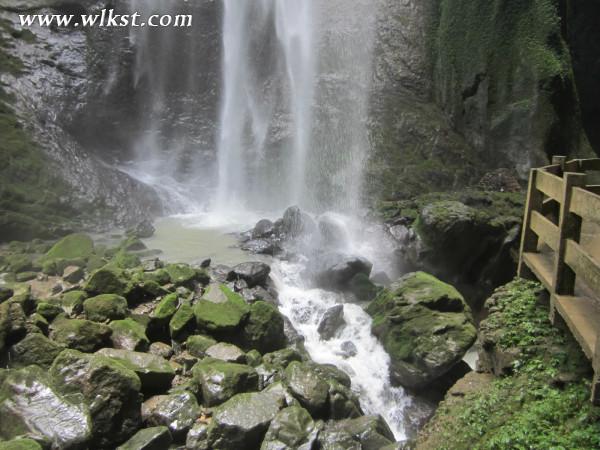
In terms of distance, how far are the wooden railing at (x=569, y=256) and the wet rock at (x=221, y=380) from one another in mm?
3957

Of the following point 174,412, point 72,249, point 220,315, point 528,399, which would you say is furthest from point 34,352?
point 528,399

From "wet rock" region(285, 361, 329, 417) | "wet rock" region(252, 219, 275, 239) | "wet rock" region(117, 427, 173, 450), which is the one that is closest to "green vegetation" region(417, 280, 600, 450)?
"wet rock" region(285, 361, 329, 417)

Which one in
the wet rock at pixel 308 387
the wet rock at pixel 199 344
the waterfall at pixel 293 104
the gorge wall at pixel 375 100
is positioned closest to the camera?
the wet rock at pixel 308 387

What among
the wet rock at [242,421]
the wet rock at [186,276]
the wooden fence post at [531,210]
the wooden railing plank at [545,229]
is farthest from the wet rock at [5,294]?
the wooden railing plank at [545,229]

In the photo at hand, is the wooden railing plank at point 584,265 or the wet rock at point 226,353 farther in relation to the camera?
the wet rock at point 226,353

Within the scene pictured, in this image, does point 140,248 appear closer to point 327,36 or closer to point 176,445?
point 176,445

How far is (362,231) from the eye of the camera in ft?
48.0

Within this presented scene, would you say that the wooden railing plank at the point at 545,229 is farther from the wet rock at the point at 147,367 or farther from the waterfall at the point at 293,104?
the waterfall at the point at 293,104

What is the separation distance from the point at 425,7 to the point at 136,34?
506 inches

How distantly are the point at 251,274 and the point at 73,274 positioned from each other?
380cm

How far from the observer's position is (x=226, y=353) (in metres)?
7.28

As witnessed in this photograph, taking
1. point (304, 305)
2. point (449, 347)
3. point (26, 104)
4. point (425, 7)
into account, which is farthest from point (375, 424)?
point (425, 7)

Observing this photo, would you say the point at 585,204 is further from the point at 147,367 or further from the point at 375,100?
the point at 375,100

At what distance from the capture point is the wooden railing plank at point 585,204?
12.3 feet
